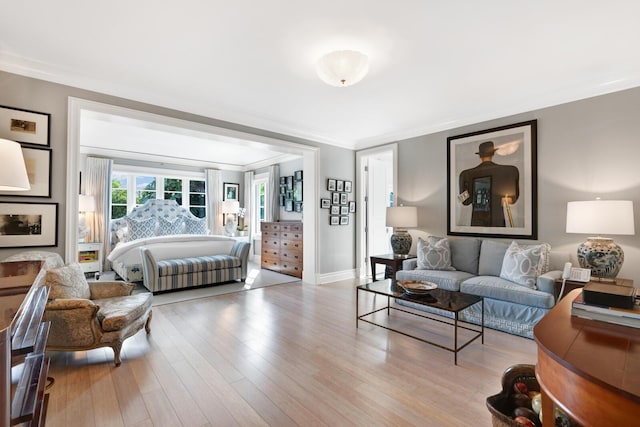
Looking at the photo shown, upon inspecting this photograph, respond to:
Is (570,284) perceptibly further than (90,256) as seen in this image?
No

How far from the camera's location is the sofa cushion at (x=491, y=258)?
3.61 metres

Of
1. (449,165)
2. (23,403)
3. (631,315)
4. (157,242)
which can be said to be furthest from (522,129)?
(157,242)

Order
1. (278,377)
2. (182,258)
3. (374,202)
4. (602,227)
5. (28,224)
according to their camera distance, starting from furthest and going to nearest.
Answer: (374,202) → (182,258) → (28,224) → (602,227) → (278,377)

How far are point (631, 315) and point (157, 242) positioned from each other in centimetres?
546

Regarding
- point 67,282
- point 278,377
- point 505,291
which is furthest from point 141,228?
point 505,291

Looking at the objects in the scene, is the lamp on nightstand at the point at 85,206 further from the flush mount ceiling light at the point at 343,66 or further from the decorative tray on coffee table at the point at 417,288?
the decorative tray on coffee table at the point at 417,288

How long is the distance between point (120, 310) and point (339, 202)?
3.72 metres

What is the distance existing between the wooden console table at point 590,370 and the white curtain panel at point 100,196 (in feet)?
23.4

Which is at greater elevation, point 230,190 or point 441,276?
point 230,190

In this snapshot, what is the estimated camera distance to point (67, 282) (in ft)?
8.05

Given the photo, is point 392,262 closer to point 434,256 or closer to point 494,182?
point 434,256

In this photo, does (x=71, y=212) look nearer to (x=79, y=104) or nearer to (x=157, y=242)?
(x=79, y=104)

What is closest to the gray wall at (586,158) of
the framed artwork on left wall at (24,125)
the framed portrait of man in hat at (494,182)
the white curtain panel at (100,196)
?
the framed portrait of man in hat at (494,182)

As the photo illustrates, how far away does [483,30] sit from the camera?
2260mm
